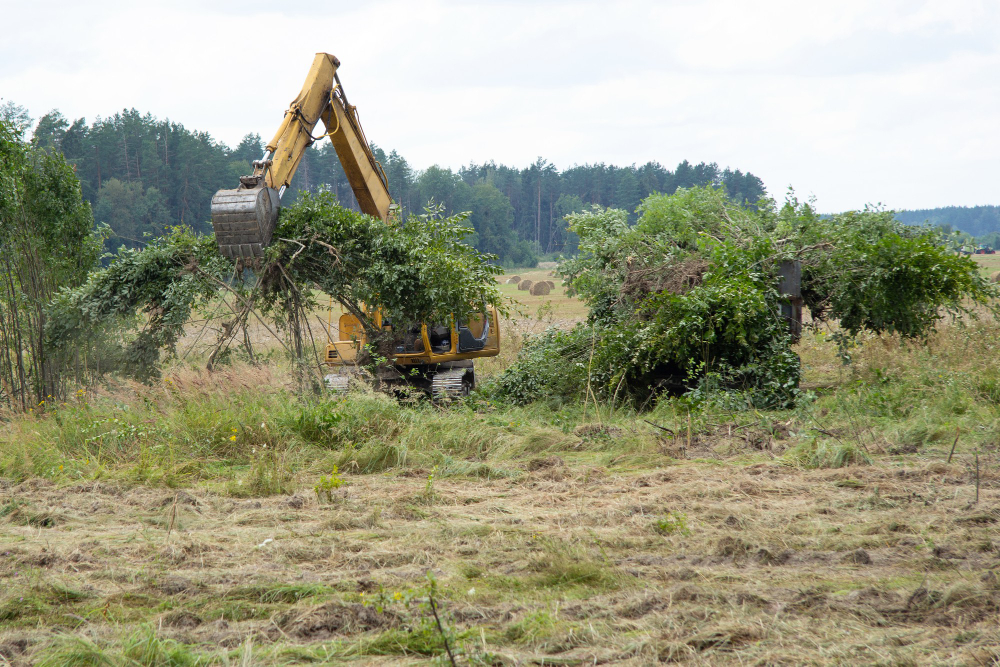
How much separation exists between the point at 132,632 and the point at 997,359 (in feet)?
29.8

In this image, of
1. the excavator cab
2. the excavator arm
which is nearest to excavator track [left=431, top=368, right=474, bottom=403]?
the excavator cab

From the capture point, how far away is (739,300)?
30.9 feet

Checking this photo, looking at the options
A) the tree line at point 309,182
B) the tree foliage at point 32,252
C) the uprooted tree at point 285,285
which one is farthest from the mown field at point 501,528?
the tree line at point 309,182

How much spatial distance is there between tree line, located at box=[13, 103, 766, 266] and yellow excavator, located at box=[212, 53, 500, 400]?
4.59 m

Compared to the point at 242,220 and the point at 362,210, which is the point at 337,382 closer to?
the point at 242,220

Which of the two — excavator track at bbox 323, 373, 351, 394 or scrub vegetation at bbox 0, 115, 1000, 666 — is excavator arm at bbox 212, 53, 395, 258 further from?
excavator track at bbox 323, 373, 351, 394

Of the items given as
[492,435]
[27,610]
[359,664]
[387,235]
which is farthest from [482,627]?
[387,235]

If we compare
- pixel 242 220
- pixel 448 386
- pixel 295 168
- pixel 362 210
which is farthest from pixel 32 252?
pixel 448 386

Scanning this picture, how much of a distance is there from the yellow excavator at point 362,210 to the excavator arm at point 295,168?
0.03 feet

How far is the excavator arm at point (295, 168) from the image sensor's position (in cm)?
898

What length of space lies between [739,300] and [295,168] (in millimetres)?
5908

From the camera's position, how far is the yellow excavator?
9102mm

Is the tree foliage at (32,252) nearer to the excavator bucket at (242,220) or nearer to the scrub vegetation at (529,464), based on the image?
the scrub vegetation at (529,464)

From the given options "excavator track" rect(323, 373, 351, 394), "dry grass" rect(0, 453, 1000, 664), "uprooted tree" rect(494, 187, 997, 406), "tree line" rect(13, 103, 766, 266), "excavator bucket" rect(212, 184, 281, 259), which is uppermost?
"tree line" rect(13, 103, 766, 266)
